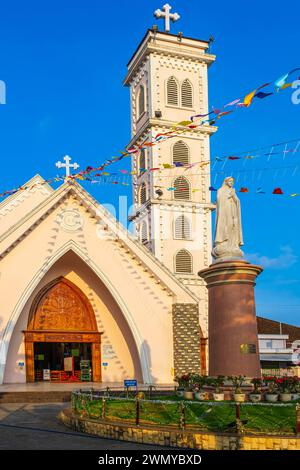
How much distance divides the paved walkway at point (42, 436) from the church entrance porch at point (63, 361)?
1327cm

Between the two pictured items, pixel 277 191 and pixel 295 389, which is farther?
pixel 277 191

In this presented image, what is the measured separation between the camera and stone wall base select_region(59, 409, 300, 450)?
1141cm

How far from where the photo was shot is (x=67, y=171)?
112ft

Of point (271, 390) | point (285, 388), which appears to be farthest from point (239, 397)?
point (285, 388)

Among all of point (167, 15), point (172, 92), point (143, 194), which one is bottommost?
point (143, 194)

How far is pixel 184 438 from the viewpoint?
12.2 meters

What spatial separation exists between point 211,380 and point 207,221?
29674mm

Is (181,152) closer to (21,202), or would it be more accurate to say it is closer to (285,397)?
(21,202)


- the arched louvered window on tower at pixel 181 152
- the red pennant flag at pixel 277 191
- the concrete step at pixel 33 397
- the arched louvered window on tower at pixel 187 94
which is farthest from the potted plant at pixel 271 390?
the arched louvered window on tower at pixel 187 94

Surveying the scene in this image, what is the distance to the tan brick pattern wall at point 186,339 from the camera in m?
30.7

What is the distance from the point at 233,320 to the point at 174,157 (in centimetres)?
3000

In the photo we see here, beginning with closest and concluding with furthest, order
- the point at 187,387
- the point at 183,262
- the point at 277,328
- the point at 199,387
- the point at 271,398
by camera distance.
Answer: the point at 271,398 → the point at 199,387 → the point at 187,387 → the point at 183,262 → the point at 277,328

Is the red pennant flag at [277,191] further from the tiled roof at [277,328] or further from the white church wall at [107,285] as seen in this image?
the tiled roof at [277,328]

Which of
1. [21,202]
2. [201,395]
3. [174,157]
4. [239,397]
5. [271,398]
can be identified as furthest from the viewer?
[174,157]
